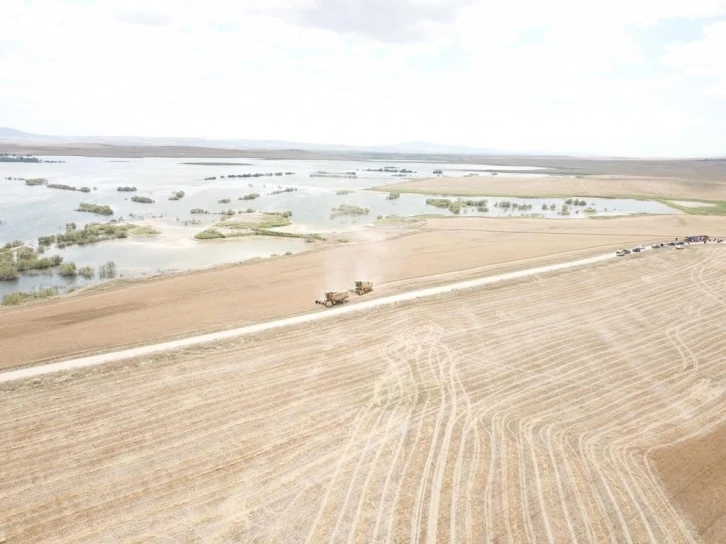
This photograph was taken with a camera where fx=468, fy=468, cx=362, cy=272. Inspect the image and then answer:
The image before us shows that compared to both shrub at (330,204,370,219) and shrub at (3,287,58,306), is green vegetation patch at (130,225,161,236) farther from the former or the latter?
shrub at (330,204,370,219)

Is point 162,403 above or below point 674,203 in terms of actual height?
below

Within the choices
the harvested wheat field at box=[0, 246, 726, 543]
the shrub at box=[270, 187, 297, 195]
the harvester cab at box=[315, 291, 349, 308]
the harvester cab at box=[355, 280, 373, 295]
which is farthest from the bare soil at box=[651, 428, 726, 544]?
the shrub at box=[270, 187, 297, 195]

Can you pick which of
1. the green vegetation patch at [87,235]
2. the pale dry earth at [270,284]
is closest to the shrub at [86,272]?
the pale dry earth at [270,284]

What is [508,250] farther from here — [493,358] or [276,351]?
[276,351]

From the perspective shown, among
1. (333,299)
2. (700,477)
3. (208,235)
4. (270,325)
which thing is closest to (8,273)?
(208,235)

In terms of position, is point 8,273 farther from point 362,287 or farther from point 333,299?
point 362,287

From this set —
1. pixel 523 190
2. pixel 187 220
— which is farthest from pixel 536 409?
pixel 523 190
